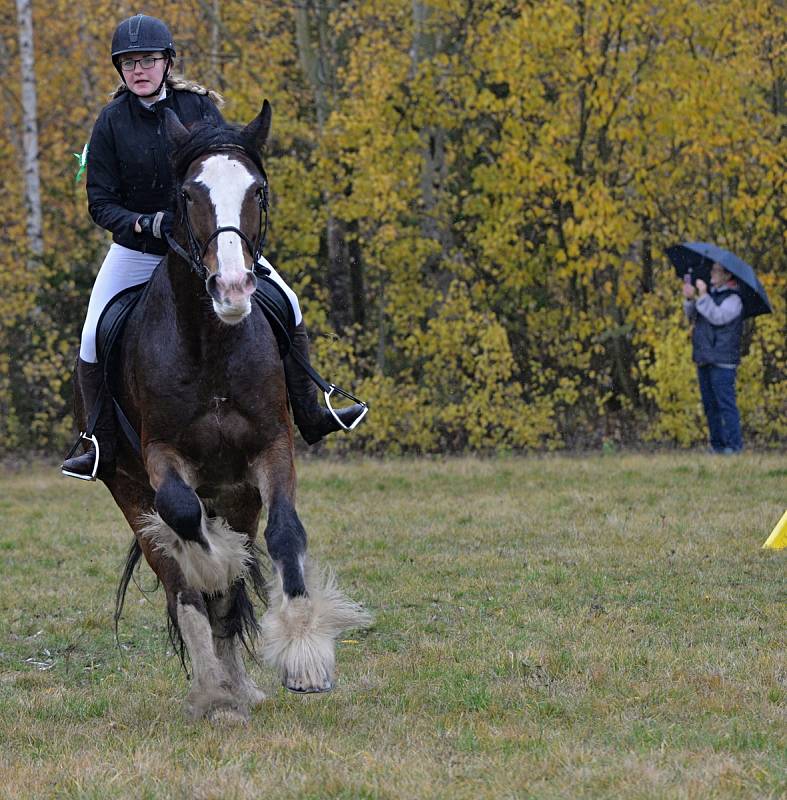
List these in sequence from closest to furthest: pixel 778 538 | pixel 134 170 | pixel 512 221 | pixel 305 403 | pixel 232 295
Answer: pixel 232 295 → pixel 134 170 → pixel 305 403 → pixel 778 538 → pixel 512 221

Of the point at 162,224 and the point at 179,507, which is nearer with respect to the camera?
the point at 179,507

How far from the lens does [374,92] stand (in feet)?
59.8

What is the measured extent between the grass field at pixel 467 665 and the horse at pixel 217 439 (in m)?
0.38

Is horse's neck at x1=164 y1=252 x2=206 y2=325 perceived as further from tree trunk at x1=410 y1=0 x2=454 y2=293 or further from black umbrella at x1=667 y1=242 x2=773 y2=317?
tree trunk at x1=410 y1=0 x2=454 y2=293

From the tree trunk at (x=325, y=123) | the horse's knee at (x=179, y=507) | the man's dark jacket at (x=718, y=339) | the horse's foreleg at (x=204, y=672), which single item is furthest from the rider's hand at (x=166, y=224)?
the tree trunk at (x=325, y=123)

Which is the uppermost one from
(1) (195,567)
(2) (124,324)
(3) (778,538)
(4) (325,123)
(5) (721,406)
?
(4) (325,123)

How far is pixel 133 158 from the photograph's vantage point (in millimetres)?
6352

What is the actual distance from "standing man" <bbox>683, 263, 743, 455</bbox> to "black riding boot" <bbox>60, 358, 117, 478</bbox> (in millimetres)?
10753

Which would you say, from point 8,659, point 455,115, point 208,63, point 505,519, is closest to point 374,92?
point 455,115

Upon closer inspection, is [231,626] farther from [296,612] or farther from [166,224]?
[166,224]

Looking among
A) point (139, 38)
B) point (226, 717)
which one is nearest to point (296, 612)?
point (226, 717)

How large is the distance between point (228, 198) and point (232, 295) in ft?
1.69

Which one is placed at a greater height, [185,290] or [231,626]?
[185,290]

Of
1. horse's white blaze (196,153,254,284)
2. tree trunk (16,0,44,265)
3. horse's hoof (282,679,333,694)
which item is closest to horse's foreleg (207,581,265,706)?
horse's hoof (282,679,333,694)
